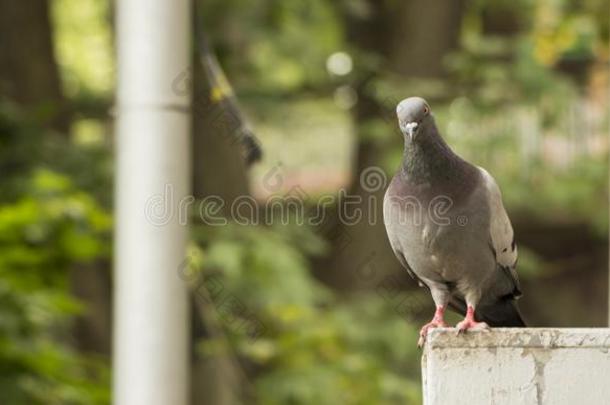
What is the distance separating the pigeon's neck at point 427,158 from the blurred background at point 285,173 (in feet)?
12.2

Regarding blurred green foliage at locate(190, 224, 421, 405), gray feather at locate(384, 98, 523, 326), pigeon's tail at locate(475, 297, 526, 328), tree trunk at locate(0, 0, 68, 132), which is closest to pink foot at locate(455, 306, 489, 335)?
gray feather at locate(384, 98, 523, 326)

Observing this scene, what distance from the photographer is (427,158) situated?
2.84m

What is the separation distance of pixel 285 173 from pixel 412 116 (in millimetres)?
6581

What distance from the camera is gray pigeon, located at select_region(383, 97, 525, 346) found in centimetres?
284

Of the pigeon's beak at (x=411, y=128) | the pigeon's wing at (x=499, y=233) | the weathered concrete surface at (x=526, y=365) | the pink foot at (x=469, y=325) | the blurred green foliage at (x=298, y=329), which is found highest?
the pigeon's beak at (x=411, y=128)

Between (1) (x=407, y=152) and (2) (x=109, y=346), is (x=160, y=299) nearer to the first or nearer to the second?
(1) (x=407, y=152)

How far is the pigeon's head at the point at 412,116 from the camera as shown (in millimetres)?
2742

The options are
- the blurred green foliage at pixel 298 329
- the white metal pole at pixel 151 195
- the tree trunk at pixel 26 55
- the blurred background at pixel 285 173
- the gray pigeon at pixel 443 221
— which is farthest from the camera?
the tree trunk at pixel 26 55

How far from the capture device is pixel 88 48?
14516 mm

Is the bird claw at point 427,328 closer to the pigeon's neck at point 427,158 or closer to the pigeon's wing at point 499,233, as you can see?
the pigeon's wing at point 499,233

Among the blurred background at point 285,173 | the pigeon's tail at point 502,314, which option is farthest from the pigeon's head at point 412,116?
the blurred background at point 285,173

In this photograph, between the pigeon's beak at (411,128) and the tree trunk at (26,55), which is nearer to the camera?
the pigeon's beak at (411,128)

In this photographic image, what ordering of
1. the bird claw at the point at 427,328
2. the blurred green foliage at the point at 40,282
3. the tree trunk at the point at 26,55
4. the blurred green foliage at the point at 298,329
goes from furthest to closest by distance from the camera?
the tree trunk at the point at 26,55 < the blurred green foliage at the point at 298,329 < the blurred green foliage at the point at 40,282 < the bird claw at the point at 427,328

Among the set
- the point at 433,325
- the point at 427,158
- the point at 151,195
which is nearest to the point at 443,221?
the point at 427,158
